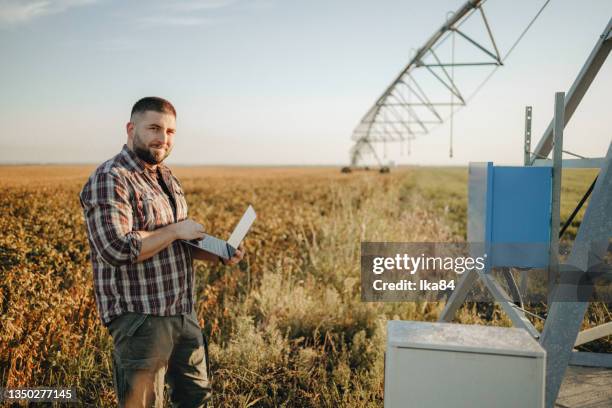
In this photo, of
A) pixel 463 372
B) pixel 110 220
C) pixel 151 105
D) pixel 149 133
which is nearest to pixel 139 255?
pixel 110 220

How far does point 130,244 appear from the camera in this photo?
6.08ft

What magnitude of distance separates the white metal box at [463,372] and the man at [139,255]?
1092 millimetres

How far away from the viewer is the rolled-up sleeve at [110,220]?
184 cm

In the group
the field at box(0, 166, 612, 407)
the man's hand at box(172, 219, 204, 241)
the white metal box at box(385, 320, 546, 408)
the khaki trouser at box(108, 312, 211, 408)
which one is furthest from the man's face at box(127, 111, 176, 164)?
the field at box(0, 166, 612, 407)

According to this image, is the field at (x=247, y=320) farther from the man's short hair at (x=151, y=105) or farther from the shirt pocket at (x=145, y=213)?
the man's short hair at (x=151, y=105)

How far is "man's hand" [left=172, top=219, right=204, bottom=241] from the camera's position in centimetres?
202

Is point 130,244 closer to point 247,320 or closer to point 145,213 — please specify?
point 145,213

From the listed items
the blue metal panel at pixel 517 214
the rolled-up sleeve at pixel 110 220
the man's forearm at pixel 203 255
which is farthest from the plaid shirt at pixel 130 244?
the blue metal panel at pixel 517 214

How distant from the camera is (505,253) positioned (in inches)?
90.7

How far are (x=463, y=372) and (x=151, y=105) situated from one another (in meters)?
1.71

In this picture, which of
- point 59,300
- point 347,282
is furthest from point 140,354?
point 347,282

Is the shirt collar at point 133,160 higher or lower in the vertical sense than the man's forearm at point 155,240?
higher

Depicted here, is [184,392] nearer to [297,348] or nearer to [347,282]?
[297,348]

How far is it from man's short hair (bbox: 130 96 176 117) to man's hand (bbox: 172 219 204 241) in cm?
54
